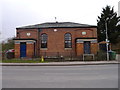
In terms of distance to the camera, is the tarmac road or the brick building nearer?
the tarmac road

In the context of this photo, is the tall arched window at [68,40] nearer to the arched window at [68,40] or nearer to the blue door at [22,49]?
the arched window at [68,40]

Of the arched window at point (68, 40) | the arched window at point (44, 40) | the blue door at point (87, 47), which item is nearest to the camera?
the blue door at point (87, 47)

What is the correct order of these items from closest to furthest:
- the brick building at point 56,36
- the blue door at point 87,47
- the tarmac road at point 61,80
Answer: the tarmac road at point 61,80 < the blue door at point 87,47 < the brick building at point 56,36

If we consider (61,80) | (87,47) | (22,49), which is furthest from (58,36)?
(61,80)

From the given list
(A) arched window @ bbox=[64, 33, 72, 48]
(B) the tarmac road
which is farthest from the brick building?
(B) the tarmac road

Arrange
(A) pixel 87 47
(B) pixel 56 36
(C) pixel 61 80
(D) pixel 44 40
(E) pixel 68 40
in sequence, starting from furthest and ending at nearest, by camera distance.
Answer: (D) pixel 44 40 < (E) pixel 68 40 < (B) pixel 56 36 < (A) pixel 87 47 < (C) pixel 61 80

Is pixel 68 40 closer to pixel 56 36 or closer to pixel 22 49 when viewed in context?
pixel 56 36

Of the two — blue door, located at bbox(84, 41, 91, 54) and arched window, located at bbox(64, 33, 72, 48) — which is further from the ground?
arched window, located at bbox(64, 33, 72, 48)

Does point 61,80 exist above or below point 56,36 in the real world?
below

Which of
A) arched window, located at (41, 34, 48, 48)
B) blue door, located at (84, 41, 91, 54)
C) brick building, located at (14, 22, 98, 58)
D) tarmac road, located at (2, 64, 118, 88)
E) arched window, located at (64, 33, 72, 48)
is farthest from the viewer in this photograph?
arched window, located at (41, 34, 48, 48)

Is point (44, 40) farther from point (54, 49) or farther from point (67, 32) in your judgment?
point (67, 32)

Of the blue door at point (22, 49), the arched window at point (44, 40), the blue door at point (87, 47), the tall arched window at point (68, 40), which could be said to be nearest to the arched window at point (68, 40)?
the tall arched window at point (68, 40)

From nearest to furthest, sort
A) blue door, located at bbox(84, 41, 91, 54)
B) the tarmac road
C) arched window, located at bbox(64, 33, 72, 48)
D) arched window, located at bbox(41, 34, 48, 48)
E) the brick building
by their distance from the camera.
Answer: the tarmac road → blue door, located at bbox(84, 41, 91, 54) → the brick building → arched window, located at bbox(64, 33, 72, 48) → arched window, located at bbox(41, 34, 48, 48)

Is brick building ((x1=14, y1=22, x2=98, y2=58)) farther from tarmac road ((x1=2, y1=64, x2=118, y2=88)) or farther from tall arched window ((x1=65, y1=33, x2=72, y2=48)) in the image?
tarmac road ((x1=2, y1=64, x2=118, y2=88))
